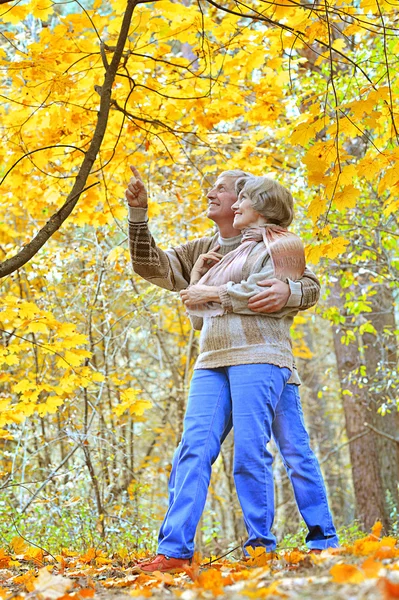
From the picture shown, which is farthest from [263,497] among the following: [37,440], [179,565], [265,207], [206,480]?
[37,440]

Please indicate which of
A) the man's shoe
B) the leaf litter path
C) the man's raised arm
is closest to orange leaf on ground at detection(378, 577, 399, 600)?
the leaf litter path

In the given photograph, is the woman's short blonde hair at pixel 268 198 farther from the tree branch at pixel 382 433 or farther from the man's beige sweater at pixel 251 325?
the tree branch at pixel 382 433

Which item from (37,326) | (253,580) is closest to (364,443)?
(37,326)

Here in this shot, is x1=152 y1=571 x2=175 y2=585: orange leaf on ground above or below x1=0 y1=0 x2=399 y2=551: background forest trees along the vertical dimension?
below

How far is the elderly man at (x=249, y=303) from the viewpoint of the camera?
256cm

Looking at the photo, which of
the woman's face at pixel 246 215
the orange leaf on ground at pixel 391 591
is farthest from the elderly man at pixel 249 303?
the orange leaf on ground at pixel 391 591

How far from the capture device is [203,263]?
3.03 metres

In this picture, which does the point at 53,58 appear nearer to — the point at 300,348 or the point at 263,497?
the point at 263,497

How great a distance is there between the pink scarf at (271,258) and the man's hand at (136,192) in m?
0.42

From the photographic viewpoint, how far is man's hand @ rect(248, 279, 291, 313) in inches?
105

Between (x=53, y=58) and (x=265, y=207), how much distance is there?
155 cm

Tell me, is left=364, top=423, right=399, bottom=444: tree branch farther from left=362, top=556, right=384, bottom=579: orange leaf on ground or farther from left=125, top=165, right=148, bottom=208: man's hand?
left=362, top=556, right=384, bottom=579: orange leaf on ground

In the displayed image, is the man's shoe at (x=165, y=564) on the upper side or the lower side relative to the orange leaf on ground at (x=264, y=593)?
lower

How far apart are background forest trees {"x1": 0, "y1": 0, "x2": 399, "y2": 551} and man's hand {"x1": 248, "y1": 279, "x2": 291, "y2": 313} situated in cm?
50
